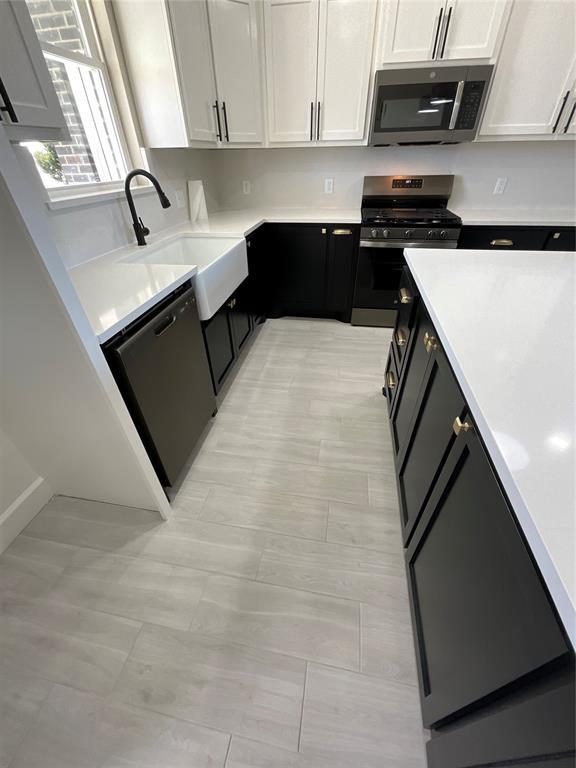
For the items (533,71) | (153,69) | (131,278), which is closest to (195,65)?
(153,69)

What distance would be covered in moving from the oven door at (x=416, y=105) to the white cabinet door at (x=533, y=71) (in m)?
0.31

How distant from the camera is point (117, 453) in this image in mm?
1231

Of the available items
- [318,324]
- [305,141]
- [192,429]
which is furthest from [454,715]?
[305,141]

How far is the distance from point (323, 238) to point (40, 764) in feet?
9.97

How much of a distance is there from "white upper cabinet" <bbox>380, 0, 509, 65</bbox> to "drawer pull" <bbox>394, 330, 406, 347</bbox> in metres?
1.87

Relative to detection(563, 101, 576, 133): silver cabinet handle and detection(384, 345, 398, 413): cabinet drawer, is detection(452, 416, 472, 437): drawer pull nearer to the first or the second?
detection(384, 345, 398, 413): cabinet drawer

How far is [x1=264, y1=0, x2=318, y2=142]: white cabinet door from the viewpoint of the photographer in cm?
212

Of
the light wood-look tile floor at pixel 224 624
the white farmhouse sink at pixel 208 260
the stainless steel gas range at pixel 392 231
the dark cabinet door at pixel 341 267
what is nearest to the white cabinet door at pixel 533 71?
the stainless steel gas range at pixel 392 231

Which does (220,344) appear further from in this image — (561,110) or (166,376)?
(561,110)

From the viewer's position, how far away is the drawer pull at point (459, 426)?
0.70 metres

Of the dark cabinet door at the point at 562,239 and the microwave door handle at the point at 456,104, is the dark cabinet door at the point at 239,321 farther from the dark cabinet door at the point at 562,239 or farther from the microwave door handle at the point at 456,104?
the dark cabinet door at the point at 562,239

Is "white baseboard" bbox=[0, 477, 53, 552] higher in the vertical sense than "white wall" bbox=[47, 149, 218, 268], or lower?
lower

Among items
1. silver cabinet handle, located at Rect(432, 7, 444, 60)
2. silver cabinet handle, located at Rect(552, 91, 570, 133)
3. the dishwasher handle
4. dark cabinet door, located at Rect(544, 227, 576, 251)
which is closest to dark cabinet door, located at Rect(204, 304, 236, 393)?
the dishwasher handle

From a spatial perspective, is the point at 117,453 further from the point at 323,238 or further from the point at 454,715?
the point at 323,238
